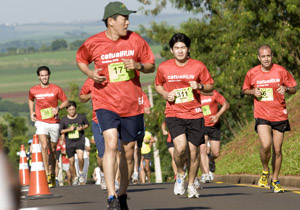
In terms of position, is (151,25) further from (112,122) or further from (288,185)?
(112,122)

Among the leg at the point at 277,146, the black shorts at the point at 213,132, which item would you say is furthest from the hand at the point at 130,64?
the black shorts at the point at 213,132

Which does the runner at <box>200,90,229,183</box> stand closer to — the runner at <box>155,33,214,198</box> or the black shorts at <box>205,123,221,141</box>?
the black shorts at <box>205,123,221,141</box>

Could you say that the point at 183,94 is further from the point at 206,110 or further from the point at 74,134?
the point at 74,134

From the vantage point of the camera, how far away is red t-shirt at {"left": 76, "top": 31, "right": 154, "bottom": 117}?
7.55 meters

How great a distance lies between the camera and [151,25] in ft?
151

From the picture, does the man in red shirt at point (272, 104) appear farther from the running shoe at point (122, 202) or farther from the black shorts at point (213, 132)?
the black shorts at point (213, 132)

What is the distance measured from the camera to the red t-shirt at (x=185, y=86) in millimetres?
10375

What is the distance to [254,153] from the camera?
2119 cm

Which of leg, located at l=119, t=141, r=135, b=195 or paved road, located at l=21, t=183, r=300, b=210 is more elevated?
leg, located at l=119, t=141, r=135, b=195

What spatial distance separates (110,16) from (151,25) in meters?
38.5

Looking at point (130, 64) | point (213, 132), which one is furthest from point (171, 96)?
point (213, 132)

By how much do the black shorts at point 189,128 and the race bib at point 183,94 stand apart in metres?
0.27

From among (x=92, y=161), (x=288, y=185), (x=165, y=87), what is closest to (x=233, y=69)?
(x=288, y=185)

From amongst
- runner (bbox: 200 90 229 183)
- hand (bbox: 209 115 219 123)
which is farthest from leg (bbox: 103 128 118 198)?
hand (bbox: 209 115 219 123)
